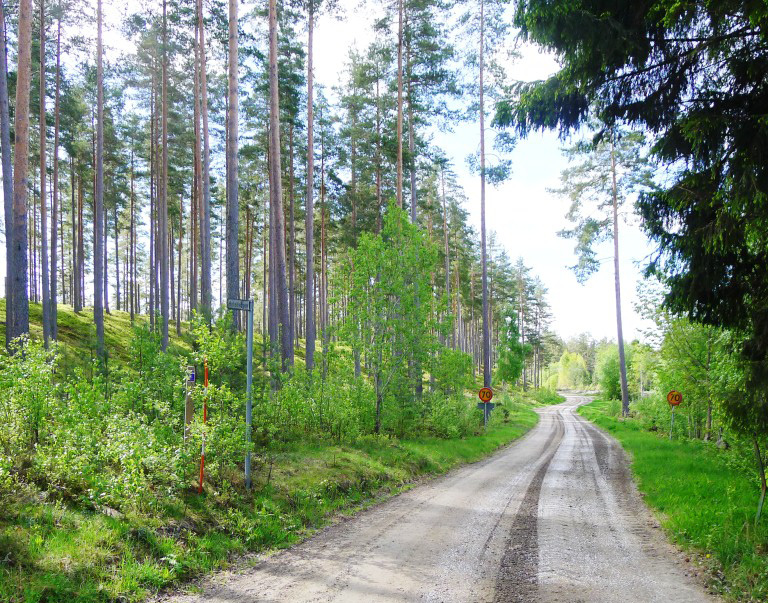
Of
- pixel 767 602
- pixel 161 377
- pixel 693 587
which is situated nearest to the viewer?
pixel 767 602

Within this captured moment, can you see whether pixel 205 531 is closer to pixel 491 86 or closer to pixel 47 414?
pixel 47 414

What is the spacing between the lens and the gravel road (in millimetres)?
4938

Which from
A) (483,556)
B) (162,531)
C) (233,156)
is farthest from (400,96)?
(162,531)

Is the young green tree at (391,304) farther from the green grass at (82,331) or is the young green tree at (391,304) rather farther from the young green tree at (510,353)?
the young green tree at (510,353)

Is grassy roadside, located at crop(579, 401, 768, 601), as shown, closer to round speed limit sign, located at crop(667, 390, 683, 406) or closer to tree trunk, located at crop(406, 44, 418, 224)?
round speed limit sign, located at crop(667, 390, 683, 406)

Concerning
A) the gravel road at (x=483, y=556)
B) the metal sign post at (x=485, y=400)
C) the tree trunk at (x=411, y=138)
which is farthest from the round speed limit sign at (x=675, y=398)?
the tree trunk at (x=411, y=138)

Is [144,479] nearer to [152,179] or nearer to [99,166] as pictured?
[99,166]

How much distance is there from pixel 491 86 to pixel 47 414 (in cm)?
2233

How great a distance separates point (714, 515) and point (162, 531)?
25.3 feet

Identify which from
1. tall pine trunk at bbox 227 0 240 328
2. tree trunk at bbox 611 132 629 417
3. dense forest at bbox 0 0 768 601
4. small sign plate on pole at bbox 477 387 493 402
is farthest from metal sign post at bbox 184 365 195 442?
tree trunk at bbox 611 132 629 417

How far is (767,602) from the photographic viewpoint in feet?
15.2

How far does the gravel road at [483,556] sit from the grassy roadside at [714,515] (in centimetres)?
30

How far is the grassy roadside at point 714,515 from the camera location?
5.23m

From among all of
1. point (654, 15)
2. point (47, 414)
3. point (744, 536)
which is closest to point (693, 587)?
point (744, 536)
